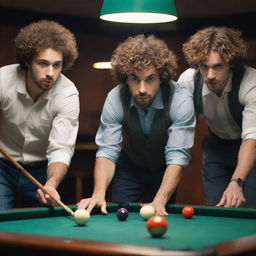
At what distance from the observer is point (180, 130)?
335cm

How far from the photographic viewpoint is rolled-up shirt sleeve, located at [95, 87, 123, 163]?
136 inches

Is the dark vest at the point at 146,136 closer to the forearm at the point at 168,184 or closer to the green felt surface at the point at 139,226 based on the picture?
the forearm at the point at 168,184

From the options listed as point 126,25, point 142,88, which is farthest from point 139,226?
point 126,25

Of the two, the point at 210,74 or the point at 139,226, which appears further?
the point at 210,74

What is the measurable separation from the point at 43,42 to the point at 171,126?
2.86 ft

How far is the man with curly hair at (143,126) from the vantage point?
131 inches

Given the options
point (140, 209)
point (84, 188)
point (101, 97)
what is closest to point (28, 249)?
point (140, 209)

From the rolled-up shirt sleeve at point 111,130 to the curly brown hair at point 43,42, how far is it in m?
0.42

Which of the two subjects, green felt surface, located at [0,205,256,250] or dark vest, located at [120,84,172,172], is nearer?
green felt surface, located at [0,205,256,250]

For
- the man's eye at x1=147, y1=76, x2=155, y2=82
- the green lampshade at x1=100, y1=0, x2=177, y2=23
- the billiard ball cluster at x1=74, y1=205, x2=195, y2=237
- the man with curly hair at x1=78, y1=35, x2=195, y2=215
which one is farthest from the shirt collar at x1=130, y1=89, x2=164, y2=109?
the billiard ball cluster at x1=74, y1=205, x2=195, y2=237

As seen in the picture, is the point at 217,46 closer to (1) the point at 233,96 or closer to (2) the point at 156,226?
(1) the point at 233,96

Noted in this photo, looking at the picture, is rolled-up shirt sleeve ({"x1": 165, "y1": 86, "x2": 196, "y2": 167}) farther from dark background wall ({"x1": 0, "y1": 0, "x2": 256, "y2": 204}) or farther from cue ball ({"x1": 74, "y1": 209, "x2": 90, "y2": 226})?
dark background wall ({"x1": 0, "y1": 0, "x2": 256, "y2": 204})

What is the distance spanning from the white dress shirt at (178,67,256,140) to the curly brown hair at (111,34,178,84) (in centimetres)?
23

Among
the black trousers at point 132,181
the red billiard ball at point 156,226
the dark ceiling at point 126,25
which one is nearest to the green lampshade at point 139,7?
the black trousers at point 132,181
